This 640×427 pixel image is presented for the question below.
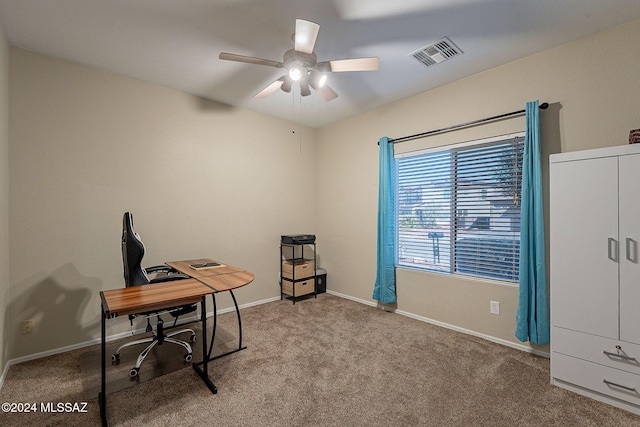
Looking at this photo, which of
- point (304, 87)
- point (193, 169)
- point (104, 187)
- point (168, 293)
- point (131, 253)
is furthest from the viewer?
point (193, 169)

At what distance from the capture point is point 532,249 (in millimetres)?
2500

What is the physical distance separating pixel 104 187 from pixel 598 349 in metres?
4.43

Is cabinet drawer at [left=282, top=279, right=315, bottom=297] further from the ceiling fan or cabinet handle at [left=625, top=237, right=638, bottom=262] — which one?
cabinet handle at [left=625, top=237, right=638, bottom=262]

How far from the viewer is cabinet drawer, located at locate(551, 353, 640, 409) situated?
1858 millimetres

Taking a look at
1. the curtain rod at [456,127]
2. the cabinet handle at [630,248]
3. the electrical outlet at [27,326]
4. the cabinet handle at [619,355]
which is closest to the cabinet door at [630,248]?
the cabinet handle at [630,248]

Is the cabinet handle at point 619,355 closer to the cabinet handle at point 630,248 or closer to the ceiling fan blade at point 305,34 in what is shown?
the cabinet handle at point 630,248

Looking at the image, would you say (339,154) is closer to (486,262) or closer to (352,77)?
(352,77)

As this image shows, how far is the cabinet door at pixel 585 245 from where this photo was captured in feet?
6.37

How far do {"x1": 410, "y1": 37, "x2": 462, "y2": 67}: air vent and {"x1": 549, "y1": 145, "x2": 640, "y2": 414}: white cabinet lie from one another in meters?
1.26

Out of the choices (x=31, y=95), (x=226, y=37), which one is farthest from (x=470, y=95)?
(x=31, y=95)

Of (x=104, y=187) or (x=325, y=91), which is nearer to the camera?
(x=325, y=91)

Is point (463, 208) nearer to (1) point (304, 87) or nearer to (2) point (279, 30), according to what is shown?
(1) point (304, 87)

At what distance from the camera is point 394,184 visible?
12.3 feet

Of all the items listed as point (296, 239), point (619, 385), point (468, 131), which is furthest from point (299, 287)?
point (619, 385)
